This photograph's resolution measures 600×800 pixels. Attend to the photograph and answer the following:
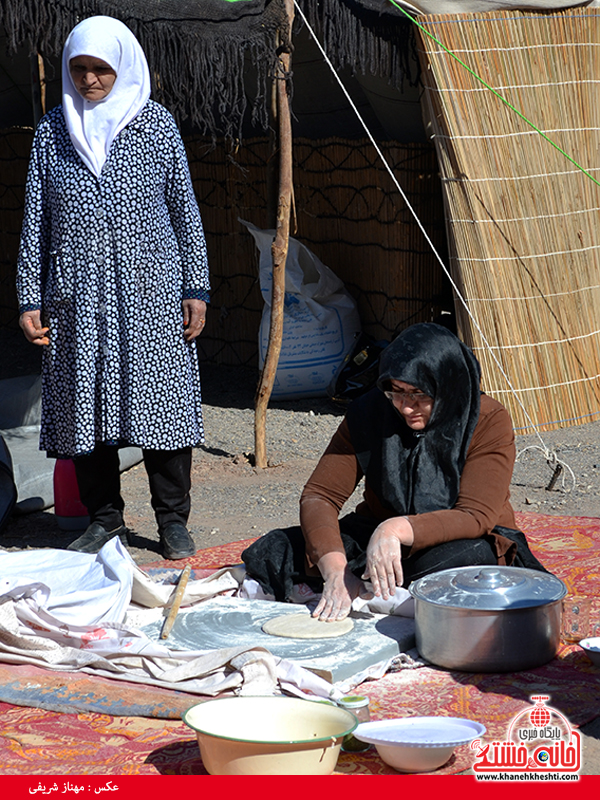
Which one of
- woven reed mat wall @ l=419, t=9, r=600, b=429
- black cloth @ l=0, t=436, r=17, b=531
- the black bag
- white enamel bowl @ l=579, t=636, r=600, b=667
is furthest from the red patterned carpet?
the black bag

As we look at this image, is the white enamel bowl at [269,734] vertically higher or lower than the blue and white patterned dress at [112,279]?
lower

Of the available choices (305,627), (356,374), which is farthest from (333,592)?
(356,374)

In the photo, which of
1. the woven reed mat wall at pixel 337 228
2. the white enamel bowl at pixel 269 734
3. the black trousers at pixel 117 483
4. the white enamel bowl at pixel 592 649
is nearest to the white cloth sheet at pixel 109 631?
the white enamel bowl at pixel 269 734

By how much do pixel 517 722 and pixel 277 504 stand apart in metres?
2.44

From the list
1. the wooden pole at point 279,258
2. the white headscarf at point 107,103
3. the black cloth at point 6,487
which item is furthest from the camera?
the wooden pole at point 279,258

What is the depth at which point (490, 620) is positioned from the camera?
99.7 inches

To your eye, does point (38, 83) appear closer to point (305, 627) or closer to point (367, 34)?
point (367, 34)

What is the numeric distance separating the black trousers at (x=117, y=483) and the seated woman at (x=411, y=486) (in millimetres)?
720

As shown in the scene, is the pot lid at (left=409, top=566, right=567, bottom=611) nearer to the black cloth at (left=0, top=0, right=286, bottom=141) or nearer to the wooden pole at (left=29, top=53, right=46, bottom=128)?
the black cloth at (left=0, top=0, right=286, bottom=141)

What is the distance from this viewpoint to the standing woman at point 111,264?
11.8 ft

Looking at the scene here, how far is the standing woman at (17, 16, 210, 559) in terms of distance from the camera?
3.59m

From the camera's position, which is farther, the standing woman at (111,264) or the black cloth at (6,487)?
the black cloth at (6,487)

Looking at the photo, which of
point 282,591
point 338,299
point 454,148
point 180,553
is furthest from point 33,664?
point 338,299

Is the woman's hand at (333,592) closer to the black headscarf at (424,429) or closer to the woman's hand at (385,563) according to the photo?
the woman's hand at (385,563)
